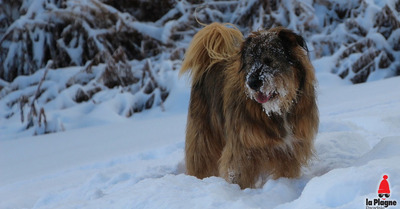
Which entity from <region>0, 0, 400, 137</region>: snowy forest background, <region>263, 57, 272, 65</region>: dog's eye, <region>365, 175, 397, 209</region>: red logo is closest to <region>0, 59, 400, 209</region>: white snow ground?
<region>365, 175, 397, 209</region>: red logo

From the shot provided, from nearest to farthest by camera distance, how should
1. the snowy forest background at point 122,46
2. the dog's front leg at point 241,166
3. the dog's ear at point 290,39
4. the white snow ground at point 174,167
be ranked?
the white snow ground at point 174,167
the dog's ear at point 290,39
the dog's front leg at point 241,166
the snowy forest background at point 122,46

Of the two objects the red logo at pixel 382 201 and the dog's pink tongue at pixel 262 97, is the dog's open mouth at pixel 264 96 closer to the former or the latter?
the dog's pink tongue at pixel 262 97

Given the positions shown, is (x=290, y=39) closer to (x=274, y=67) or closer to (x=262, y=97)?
(x=274, y=67)

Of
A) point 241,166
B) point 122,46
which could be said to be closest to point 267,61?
point 241,166

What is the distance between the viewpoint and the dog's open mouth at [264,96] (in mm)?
2615

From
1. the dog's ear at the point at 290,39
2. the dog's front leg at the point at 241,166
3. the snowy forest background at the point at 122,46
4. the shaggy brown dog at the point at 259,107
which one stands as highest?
the dog's ear at the point at 290,39

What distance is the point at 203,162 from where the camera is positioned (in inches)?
145

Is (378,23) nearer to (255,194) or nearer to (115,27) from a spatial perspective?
(115,27)

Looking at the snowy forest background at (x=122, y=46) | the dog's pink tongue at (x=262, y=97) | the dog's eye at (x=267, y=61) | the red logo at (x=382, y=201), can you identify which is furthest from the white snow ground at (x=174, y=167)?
the snowy forest background at (x=122, y=46)

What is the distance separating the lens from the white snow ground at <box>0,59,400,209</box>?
1.88 metres

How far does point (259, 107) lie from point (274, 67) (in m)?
0.31

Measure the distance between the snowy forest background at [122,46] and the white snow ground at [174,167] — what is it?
3.53 ft

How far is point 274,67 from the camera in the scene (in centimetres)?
262

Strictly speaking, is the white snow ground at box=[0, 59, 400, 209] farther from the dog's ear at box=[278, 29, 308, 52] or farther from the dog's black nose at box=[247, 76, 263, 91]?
the dog's ear at box=[278, 29, 308, 52]
